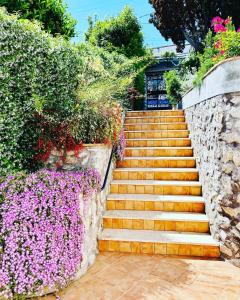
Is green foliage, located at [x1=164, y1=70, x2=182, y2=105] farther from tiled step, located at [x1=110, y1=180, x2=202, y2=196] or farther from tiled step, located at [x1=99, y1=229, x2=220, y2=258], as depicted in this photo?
tiled step, located at [x1=99, y1=229, x2=220, y2=258]

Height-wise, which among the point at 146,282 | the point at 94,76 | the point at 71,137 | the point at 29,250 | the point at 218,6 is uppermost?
the point at 218,6

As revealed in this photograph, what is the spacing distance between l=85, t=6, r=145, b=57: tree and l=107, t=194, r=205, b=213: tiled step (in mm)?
5932

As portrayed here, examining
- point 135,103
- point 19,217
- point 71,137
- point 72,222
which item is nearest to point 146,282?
point 72,222

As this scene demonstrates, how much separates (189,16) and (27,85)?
9.18m

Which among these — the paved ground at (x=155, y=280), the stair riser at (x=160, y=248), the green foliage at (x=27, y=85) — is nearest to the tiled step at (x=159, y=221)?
the stair riser at (x=160, y=248)

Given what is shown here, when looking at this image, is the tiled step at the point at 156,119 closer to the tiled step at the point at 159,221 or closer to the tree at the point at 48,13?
the tree at the point at 48,13

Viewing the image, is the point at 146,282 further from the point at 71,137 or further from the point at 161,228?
the point at 71,137

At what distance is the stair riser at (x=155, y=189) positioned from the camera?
11.9ft

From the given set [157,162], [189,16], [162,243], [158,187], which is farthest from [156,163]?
[189,16]

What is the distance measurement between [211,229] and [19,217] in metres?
2.17

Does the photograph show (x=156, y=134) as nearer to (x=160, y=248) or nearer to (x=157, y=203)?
(x=157, y=203)

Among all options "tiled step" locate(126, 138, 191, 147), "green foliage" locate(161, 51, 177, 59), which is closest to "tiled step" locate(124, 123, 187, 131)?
"tiled step" locate(126, 138, 191, 147)

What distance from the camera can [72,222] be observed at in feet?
7.51

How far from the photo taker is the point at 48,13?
4.69 metres
